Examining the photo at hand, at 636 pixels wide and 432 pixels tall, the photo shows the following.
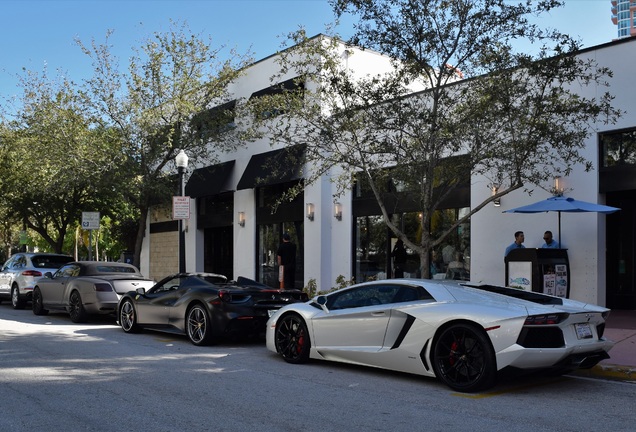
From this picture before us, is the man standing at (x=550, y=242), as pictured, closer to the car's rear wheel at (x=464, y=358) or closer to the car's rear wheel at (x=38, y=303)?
the car's rear wheel at (x=464, y=358)

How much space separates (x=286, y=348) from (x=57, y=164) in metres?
13.8

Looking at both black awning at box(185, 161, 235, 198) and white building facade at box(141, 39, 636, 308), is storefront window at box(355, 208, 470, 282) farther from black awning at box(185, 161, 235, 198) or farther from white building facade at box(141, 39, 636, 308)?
black awning at box(185, 161, 235, 198)

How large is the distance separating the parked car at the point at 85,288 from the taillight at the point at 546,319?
373 inches

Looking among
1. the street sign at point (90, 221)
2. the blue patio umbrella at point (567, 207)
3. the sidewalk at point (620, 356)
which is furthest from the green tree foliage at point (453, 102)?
the street sign at point (90, 221)

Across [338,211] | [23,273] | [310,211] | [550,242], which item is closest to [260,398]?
[550,242]

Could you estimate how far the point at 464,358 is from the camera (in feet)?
24.0

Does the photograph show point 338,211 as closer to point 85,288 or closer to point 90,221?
point 85,288

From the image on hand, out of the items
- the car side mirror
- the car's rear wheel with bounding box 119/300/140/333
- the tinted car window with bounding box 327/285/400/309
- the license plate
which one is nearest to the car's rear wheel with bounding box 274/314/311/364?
the car side mirror

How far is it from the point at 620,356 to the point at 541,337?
2.75 m

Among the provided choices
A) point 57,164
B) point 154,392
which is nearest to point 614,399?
point 154,392

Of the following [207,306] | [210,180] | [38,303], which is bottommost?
[38,303]

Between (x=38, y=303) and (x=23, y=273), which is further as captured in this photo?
(x=23, y=273)

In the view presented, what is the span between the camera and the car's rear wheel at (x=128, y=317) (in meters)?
12.4

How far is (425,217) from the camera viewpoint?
1227 cm
